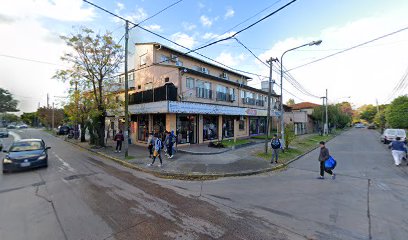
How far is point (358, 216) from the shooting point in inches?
186

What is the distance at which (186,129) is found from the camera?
16.2m

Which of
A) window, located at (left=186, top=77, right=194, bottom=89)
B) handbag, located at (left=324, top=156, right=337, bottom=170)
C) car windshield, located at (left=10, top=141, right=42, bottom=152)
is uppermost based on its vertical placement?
window, located at (left=186, top=77, right=194, bottom=89)

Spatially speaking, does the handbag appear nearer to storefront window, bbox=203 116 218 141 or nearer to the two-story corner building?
the two-story corner building

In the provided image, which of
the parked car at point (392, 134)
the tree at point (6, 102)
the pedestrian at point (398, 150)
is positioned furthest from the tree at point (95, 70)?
the tree at point (6, 102)

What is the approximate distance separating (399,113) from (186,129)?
28542mm

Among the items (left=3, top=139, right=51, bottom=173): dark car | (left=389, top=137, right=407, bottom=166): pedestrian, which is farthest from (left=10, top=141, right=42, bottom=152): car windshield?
(left=389, top=137, right=407, bottom=166): pedestrian

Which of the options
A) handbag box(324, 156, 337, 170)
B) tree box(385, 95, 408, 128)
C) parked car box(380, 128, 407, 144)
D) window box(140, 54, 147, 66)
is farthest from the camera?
tree box(385, 95, 408, 128)

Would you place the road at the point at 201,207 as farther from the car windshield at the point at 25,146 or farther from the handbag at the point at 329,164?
A: the car windshield at the point at 25,146

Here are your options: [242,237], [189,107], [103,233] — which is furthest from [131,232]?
[189,107]

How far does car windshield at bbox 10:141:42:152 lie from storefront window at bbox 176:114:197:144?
8703 millimetres

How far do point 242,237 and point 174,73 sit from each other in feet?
45.3

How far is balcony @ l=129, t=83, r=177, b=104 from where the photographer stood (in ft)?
44.8

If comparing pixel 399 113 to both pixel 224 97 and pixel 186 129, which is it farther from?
pixel 186 129

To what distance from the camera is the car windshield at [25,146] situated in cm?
923
